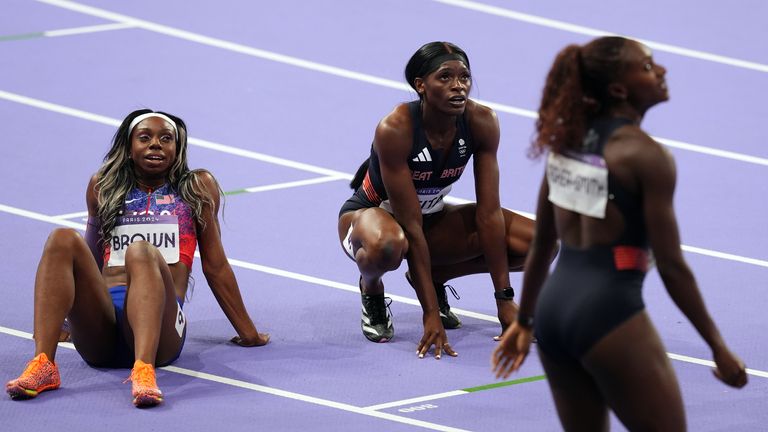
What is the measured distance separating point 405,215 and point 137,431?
153cm

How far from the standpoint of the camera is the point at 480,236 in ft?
20.1

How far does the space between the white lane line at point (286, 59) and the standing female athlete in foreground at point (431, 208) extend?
2934 millimetres

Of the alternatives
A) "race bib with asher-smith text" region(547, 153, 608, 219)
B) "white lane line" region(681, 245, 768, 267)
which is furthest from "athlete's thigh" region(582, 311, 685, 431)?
"white lane line" region(681, 245, 768, 267)

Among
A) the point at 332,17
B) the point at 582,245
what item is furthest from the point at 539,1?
the point at 582,245

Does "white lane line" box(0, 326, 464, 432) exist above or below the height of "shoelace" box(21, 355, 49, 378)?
below

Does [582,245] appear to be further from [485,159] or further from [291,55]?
[291,55]

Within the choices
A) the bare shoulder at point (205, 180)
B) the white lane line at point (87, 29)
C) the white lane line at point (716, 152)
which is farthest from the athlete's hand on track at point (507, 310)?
the white lane line at point (87, 29)

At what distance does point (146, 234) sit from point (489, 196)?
58.2 inches

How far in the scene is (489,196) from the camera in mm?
6074

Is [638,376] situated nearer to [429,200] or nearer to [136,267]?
[136,267]

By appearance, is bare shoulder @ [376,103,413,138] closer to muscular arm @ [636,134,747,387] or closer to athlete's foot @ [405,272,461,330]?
athlete's foot @ [405,272,461,330]

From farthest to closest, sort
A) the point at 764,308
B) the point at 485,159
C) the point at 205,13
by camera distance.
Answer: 1. the point at 205,13
2. the point at 764,308
3. the point at 485,159

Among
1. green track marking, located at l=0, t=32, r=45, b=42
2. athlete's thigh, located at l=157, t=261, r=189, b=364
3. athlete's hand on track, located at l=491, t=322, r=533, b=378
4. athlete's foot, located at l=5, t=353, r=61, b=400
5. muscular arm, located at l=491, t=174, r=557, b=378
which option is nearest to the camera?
muscular arm, located at l=491, t=174, r=557, b=378

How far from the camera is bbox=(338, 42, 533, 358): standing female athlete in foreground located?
5.87 meters
